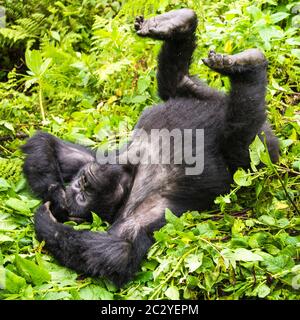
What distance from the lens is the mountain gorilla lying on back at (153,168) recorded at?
2.77m

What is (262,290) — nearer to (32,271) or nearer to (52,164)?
(32,271)

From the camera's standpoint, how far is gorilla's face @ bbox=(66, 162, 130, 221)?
3053mm

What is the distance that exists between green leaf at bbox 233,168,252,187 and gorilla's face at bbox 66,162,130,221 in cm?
69

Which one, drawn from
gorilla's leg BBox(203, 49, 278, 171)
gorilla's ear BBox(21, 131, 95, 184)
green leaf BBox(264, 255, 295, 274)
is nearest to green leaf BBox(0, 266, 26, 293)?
gorilla's ear BBox(21, 131, 95, 184)

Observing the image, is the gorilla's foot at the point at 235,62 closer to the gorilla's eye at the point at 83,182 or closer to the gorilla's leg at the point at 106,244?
the gorilla's leg at the point at 106,244

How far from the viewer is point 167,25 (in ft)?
10.3

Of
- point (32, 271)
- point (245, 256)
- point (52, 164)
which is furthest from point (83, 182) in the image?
point (245, 256)

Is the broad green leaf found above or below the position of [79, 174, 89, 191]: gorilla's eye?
below

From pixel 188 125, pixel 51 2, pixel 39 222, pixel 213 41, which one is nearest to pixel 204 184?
pixel 188 125

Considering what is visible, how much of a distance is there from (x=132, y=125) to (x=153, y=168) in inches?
28.2

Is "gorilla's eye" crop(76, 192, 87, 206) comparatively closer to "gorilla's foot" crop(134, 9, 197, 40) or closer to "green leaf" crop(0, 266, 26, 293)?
"green leaf" crop(0, 266, 26, 293)

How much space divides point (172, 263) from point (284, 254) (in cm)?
49

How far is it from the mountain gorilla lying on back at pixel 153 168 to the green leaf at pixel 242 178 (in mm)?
191

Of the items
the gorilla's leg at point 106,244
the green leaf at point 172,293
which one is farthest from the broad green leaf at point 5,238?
the green leaf at point 172,293
